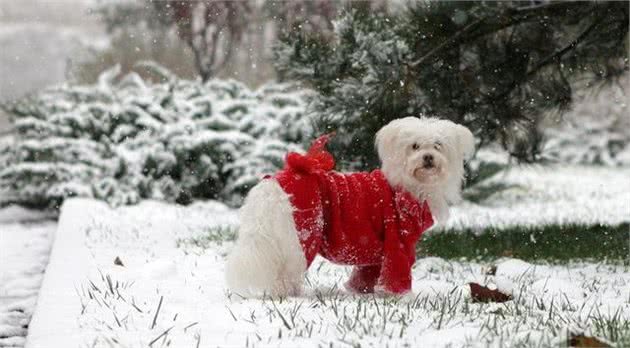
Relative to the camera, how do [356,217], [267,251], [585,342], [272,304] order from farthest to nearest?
[356,217] → [267,251] → [272,304] → [585,342]

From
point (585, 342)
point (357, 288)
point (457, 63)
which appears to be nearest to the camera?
point (585, 342)

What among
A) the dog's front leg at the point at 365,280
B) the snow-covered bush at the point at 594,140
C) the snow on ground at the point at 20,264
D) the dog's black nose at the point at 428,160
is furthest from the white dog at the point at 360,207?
the snow-covered bush at the point at 594,140

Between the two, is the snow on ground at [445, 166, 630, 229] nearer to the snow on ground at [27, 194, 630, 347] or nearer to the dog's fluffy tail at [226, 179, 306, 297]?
the snow on ground at [27, 194, 630, 347]

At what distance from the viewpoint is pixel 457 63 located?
6.80 metres

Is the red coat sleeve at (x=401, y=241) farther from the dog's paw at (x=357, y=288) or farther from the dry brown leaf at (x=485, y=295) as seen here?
the dry brown leaf at (x=485, y=295)

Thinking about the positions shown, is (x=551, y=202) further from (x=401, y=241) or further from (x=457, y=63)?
(x=401, y=241)

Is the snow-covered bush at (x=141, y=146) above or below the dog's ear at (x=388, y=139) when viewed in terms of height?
above

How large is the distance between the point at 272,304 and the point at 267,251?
0.38m

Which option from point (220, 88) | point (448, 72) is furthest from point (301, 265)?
point (220, 88)

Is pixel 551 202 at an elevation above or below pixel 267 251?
above

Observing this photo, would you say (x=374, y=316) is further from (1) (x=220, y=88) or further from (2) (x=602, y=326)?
(1) (x=220, y=88)

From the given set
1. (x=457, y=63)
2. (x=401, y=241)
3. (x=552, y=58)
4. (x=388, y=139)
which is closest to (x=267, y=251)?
(x=401, y=241)

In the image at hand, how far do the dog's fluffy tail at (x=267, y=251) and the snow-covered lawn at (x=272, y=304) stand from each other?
13cm

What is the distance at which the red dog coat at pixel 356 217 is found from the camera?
4445mm
